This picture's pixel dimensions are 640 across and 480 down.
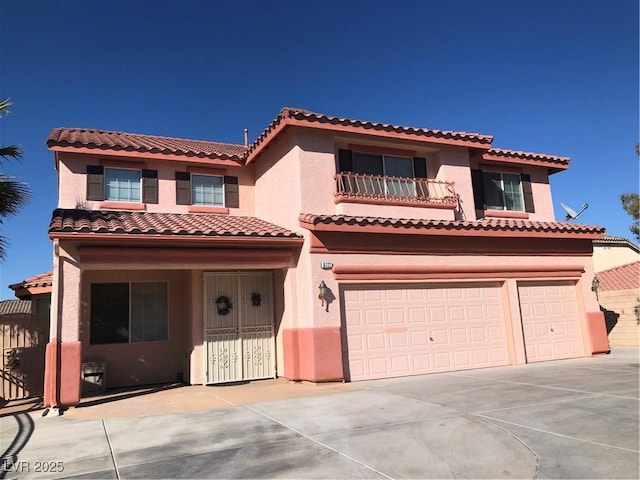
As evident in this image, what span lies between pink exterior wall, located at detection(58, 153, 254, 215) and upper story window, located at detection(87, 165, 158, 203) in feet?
0.46

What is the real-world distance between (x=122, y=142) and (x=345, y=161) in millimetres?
6765

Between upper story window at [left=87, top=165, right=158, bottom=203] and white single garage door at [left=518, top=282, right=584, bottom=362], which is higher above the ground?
upper story window at [left=87, top=165, right=158, bottom=203]

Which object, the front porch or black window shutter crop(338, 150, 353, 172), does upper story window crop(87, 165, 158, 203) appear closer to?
the front porch

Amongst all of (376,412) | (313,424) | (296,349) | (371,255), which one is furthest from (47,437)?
(371,255)

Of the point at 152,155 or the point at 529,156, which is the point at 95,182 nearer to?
the point at 152,155

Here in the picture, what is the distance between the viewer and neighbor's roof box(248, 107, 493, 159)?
12.4 meters

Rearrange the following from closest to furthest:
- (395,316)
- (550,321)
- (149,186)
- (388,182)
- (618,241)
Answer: (395,316), (388,182), (149,186), (550,321), (618,241)

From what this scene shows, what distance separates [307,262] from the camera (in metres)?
11.8

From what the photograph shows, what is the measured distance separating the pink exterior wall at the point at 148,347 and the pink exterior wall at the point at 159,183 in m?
1.90

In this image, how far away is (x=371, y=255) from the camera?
1243 centimetres

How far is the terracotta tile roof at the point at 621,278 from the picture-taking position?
61.5ft

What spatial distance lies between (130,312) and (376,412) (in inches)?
319

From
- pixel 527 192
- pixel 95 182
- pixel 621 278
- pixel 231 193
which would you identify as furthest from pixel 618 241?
pixel 95 182

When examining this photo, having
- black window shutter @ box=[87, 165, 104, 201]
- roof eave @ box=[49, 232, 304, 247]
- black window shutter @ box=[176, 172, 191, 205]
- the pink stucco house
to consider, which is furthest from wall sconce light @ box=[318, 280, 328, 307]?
black window shutter @ box=[87, 165, 104, 201]
